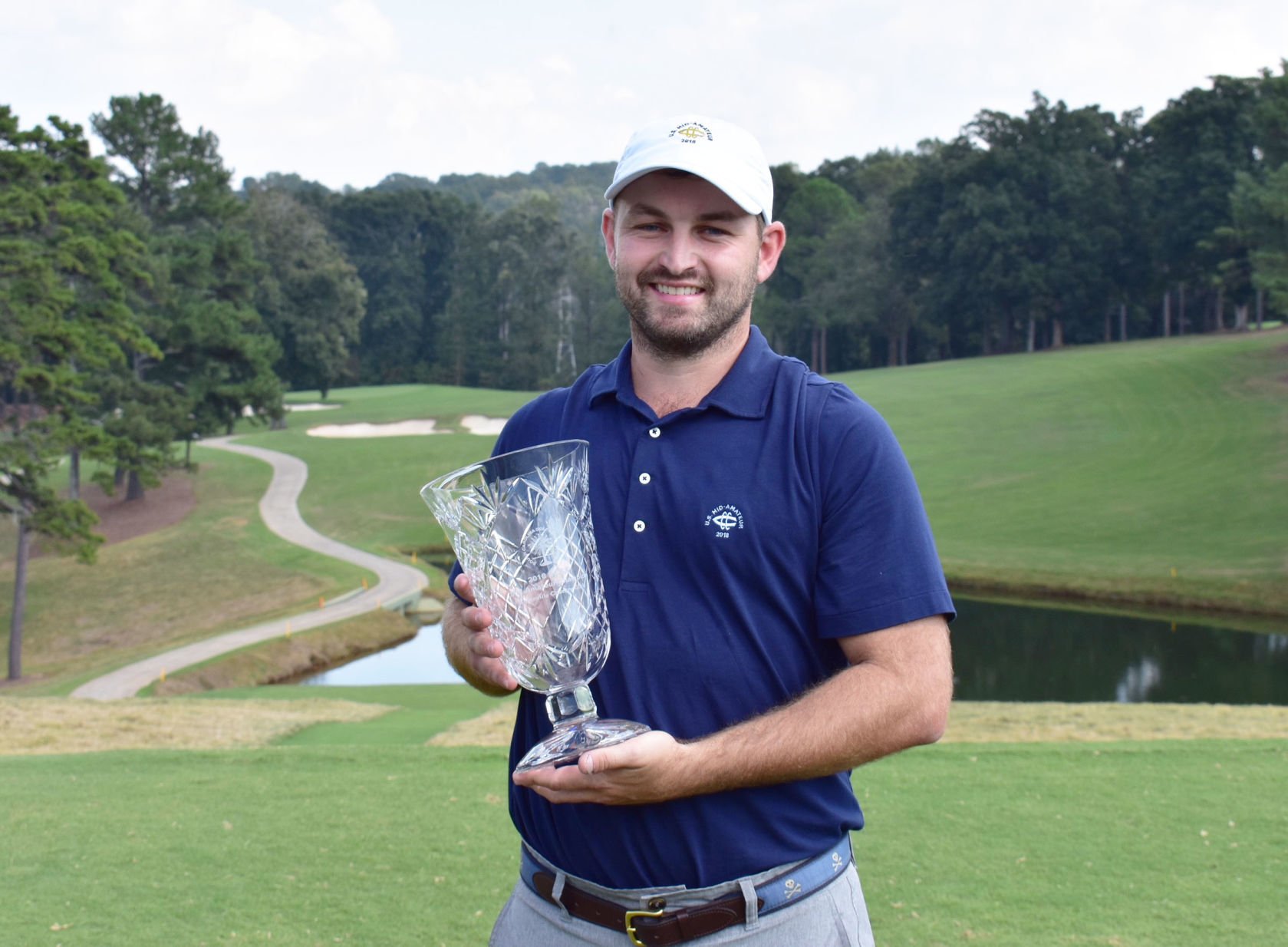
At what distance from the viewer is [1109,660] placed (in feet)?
65.1

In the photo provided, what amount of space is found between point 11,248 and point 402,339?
5691cm

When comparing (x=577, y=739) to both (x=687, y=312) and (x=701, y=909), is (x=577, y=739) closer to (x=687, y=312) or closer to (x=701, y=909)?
(x=701, y=909)

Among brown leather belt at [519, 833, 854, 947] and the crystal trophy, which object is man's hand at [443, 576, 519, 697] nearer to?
the crystal trophy

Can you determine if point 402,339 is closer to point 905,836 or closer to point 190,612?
point 190,612

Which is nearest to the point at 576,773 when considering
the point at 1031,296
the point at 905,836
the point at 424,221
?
the point at 905,836

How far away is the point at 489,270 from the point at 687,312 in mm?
77935

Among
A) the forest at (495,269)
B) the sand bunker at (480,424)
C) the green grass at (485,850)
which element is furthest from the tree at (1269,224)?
the green grass at (485,850)

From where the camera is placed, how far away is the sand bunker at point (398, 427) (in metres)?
48.6

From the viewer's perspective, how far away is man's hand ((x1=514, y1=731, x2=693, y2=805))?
1812 mm

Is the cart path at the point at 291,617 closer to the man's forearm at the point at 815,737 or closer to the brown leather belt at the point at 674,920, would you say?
the brown leather belt at the point at 674,920

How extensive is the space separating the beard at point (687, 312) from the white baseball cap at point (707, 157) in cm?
14

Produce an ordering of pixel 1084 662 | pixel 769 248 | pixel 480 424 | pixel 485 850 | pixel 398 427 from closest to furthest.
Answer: pixel 769 248 < pixel 485 850 < pixel 1084 662 < pixel 480 424 < pixel 398 427

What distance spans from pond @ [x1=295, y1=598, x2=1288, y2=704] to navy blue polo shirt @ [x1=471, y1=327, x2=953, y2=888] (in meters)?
16.6

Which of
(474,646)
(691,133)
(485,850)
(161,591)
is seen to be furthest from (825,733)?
(161,591)
